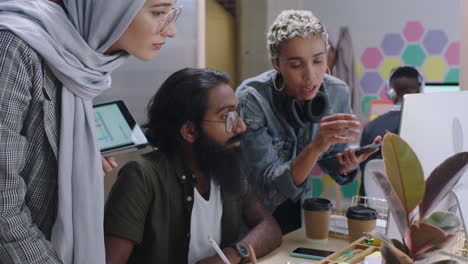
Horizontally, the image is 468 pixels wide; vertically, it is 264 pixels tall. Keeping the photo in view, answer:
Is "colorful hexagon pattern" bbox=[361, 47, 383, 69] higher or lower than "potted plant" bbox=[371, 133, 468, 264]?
higher

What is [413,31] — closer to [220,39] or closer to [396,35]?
[396,35]

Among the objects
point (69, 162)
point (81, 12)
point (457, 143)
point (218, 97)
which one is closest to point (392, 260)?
point (457, 143)

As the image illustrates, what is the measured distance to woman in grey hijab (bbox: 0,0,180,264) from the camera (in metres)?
1.08

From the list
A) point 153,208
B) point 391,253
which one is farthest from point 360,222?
point 391,253

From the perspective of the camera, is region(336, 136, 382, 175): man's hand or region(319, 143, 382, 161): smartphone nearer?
region(319, 143, 382, 161): smartphone

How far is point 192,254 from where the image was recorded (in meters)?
1.66

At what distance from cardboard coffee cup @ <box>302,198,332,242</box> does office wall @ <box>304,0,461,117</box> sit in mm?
3228

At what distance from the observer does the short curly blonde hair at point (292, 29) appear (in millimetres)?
2006

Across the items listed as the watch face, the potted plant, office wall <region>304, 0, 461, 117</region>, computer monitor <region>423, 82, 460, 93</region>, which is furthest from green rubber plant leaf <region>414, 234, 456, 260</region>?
office wall <region>304, 0, 461, 117</region>

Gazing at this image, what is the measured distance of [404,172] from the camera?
2.63 feet

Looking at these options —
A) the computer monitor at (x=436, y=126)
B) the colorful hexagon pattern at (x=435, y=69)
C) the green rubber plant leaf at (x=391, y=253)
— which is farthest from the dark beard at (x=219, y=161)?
the colorful hexagon pattern at (x=435, y=69)

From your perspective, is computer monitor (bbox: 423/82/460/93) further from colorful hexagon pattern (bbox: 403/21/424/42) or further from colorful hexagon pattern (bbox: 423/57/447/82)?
colorful hexagon pattern (bbox: 403/21/424/42)

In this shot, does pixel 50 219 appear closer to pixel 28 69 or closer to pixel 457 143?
pixel 28 69

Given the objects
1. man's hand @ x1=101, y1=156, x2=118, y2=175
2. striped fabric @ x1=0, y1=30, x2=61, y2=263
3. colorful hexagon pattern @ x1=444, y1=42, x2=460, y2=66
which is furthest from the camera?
colorful hexagon pattern @ x1=444, y1=42, x2=460, y2=66
